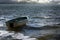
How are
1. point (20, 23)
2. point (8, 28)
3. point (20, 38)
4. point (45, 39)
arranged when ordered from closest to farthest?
point (45, 39), point (20, 38), point (8, 28), point (20, 23)

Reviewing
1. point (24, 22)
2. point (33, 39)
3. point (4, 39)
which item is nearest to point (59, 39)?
point (33, 39)

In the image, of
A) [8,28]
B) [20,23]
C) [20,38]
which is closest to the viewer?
[20,38]

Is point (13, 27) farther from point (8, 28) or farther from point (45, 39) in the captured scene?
point (45, 39)

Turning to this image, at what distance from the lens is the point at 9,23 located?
2955 centimetres

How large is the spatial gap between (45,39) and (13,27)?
10.6m

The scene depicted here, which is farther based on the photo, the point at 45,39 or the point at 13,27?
the point at 13,27

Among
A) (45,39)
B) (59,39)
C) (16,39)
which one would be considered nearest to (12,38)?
(16,39)

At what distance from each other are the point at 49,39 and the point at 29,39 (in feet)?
7.42

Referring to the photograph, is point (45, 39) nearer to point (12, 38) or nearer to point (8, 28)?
point (12, 38)

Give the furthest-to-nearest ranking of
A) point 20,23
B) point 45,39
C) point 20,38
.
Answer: point 20,23, point 20,38, point 45,39

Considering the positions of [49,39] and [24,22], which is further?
[24,22]

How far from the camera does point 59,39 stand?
66.4 feet

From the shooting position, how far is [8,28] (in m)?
28.8

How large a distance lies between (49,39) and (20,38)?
3446 mm
